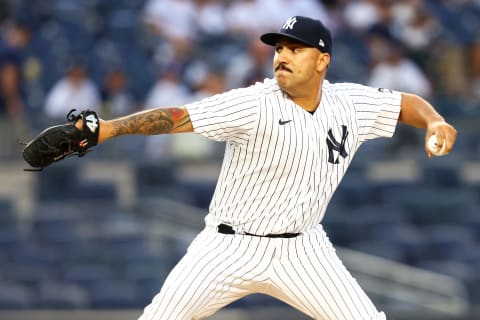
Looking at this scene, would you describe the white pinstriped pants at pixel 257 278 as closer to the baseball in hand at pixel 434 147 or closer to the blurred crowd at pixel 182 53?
the baseball in hand at pixel 434 147

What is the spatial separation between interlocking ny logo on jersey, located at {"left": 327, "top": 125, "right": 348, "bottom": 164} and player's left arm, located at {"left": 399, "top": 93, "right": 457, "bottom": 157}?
33 centimetres

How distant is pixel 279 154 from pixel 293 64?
14.5 inches

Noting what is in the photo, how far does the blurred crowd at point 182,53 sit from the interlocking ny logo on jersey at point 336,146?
5127mm

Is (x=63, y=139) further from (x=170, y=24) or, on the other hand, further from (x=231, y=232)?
(x=170, y=24)

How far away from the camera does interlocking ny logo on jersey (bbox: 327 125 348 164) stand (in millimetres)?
4796

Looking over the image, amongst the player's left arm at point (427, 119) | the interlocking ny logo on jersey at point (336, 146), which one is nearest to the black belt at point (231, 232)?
the interlocking ny logo on jersey at point (336, 146)

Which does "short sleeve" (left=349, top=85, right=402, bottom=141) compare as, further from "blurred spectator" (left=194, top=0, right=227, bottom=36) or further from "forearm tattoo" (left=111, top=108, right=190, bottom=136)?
"blurred spectator" (left=194, top=0, right=227, bottom=36)

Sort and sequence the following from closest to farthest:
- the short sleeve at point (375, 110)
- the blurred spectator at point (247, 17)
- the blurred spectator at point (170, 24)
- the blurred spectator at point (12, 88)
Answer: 1. the short sleeve at point (375, 110)
2. the blurred spectator at point (12, 88)
3. the blurred spectator at point (170, 24)
4. the blurred spectator at point (247, 17)

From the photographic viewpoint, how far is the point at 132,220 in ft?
30.7

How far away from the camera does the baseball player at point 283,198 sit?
468 centimetres

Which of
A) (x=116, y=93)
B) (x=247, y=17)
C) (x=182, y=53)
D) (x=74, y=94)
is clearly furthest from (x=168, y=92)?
(x=247, y=17)

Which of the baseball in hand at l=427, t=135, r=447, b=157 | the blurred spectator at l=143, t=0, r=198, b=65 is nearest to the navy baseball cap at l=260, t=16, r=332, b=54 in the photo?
the baseball in hand at l=427, t=135, r=447, b=157

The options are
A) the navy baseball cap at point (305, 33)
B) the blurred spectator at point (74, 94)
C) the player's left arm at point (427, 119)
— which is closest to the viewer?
the player's left arm at point (427, 119)

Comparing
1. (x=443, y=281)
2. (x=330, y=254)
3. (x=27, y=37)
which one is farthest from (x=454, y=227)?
(x=330, y=254)
